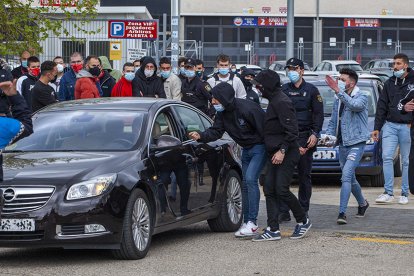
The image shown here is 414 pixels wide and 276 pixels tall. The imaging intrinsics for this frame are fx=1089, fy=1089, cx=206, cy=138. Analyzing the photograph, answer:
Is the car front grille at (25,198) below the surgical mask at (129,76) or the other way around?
below

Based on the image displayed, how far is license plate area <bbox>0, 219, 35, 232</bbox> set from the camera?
933 cm

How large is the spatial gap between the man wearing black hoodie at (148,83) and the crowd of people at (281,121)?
15mm

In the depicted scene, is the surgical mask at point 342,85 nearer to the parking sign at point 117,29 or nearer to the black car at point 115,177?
the black car at point 115,177

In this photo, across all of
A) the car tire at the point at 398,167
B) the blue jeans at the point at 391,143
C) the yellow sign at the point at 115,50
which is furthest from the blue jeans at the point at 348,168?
the yellow sign at the point at 115,50

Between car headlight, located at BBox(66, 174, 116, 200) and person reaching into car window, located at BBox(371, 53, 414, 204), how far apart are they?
5.49 meters

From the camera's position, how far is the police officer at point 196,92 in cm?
1766

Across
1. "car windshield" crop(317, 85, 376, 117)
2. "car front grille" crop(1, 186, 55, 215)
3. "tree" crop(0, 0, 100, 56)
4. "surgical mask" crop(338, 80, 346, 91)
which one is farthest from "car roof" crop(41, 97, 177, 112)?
"tree" crop(0, 0, 100, 56)

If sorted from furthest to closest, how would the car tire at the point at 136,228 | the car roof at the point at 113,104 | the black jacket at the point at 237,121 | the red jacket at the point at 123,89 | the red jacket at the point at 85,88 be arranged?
the red jacket at the point at 123,89 < the red jacket at the point at 85,88 < the black jacket at the point at 237,121 < the car roof at the point at 113,104 < the car tire at the point at 136,228

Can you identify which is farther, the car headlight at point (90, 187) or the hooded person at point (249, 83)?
the hooded person at point (249, 83)

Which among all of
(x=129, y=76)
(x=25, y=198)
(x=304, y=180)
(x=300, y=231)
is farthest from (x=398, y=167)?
(x=25, y=198)

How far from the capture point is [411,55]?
53.3m

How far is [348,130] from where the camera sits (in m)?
12.8

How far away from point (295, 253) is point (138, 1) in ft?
174

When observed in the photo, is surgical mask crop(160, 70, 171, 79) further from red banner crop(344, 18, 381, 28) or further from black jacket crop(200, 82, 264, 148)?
red banner crop(344, 18, 381, 28)
